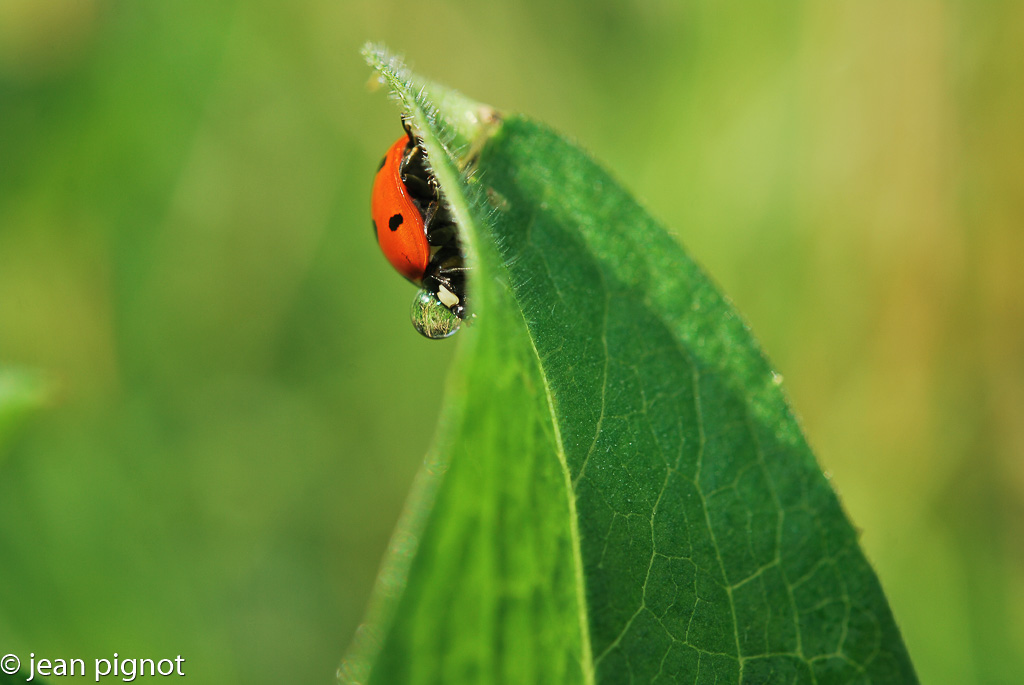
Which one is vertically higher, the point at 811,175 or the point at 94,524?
the point at 811,175

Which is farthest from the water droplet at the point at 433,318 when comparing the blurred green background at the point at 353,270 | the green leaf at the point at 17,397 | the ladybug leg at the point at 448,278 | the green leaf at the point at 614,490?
the blurred green background at the point at 353,270

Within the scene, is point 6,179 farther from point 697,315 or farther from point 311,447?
point 697,315

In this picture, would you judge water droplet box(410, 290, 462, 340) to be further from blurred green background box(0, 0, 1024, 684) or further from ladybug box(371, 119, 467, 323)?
blurred green background box(0, 0, 1024, 684)

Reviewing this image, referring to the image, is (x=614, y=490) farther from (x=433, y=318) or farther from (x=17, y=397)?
(x=17, y=397)

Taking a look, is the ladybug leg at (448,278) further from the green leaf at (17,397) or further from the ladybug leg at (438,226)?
the green leaf at (17,397)

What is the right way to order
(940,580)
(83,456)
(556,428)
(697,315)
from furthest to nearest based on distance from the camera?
(83,456) < (940,580) < (697,315) < (556,428)

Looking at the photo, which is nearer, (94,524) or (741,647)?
(741,647)

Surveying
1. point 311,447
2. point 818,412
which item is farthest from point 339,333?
point 818,412
